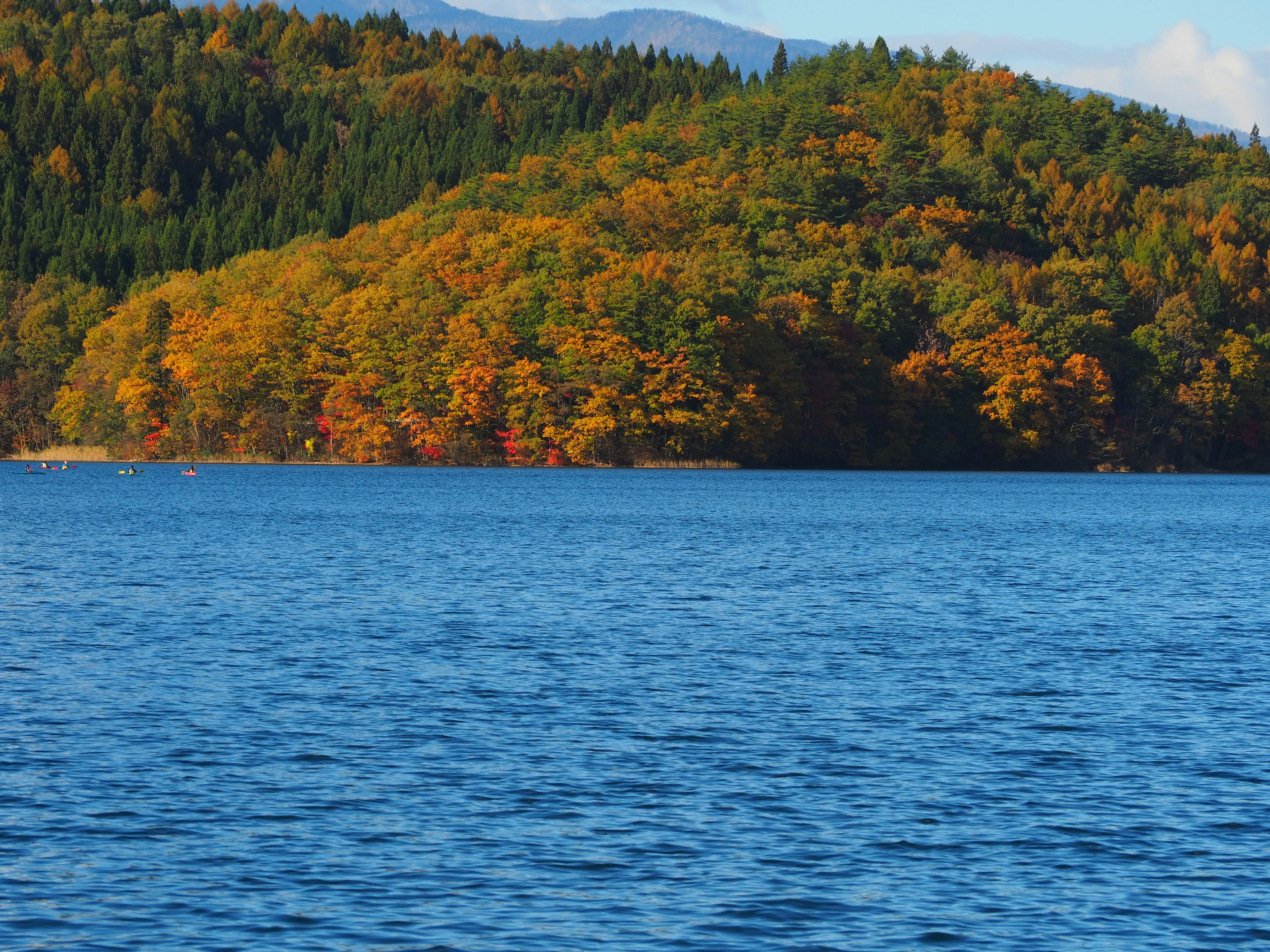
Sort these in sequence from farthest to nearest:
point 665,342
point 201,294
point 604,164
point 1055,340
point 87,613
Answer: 1. point 604,164
2. point 201,294
3. point 1055,340
4. point 665,342
5. point 87,613

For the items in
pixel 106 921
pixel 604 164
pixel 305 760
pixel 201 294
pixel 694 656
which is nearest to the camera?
pixel 106 921

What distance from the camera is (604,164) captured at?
196m

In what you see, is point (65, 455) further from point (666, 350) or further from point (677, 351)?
point (677, 351)

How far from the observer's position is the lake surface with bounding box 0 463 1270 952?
51.5ft

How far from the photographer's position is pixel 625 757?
890 inches

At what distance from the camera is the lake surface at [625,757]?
15.7 metres

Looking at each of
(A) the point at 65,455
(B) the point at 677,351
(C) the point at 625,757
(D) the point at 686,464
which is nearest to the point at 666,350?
(B) the point at 677,351

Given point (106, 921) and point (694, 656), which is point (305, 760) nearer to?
point (106, 921)

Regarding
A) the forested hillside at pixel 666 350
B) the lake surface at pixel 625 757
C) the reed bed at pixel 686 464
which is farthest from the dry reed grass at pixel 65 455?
the lake surface at pixel 625 757

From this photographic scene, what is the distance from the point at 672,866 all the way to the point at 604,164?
185 m

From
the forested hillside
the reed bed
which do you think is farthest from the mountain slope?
the reed bed

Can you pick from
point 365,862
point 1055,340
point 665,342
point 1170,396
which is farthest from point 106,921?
point 1170,396

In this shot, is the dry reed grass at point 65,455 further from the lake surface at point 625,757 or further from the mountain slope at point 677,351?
the lake surface at point 625,757

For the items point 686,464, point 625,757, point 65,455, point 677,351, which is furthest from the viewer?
point 65,455
